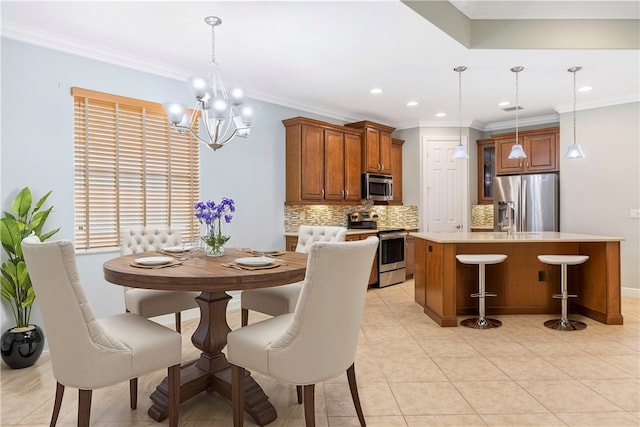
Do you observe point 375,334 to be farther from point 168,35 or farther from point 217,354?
point 168,35

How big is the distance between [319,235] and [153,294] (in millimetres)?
1359

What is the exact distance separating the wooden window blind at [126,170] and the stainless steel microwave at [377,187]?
2659 mm

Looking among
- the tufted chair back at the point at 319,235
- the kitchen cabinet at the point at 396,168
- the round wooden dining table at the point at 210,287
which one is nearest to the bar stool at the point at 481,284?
the tufted chair back at the point at 319,235

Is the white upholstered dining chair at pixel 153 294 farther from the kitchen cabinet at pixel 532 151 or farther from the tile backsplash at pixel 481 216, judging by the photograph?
the tile backsplash at pixel 481 216

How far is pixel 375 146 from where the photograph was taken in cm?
622

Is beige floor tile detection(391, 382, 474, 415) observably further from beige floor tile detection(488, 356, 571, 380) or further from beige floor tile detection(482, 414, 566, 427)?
beige floor tile detection(488, 356, 571, 380)

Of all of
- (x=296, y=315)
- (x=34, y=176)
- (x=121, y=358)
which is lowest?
(x=121, y=358)

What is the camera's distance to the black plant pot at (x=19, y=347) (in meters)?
2.89

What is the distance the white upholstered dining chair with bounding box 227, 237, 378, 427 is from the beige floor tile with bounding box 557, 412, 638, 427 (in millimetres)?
1306

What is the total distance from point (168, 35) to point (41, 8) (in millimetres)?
859

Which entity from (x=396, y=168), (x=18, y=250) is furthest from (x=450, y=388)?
(x=396, y=168)

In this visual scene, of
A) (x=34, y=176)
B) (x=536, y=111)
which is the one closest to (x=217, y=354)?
(x=34, y=176)

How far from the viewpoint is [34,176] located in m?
3.26

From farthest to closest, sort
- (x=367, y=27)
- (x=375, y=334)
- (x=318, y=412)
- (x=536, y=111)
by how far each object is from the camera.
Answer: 1. (x=536, y=111)
2. (x=375, y=334)
3. (x=367, y=27)
4. (x=318, y=412)
